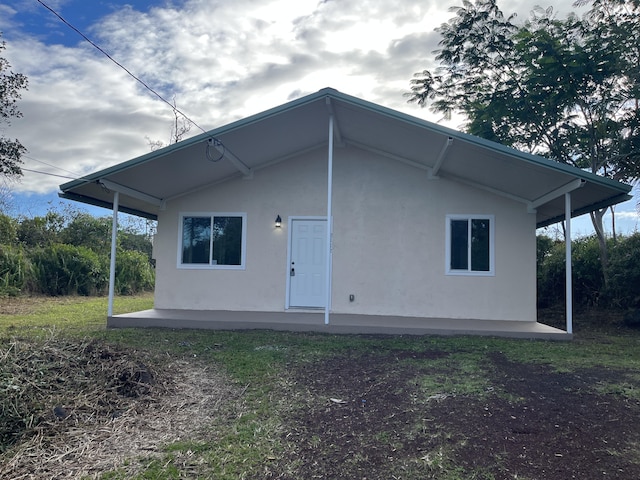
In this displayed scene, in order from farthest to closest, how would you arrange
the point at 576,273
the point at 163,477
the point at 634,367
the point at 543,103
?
the point at 576,273, the point at 543,103, the point at 634,367, the point at 163,477

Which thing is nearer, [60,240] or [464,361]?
[464,361]

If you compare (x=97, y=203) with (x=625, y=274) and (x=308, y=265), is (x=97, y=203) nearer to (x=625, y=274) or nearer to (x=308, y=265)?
(x=308, y=265)

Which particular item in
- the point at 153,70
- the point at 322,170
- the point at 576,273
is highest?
the point at 153,70

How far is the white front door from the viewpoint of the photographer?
9.60 m

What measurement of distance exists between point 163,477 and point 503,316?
7.69 metres

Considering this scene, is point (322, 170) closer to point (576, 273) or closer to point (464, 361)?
point (464, 361)

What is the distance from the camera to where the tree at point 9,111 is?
12016 mm

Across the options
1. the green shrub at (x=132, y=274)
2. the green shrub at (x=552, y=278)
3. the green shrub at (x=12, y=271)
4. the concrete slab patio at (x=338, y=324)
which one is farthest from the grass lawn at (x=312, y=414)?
the green shrub at (x=132, y=274)

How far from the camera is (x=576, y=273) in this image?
11.3 meters

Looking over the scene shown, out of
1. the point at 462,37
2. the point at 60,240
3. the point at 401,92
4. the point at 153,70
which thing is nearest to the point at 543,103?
Answer: the point at 462,37

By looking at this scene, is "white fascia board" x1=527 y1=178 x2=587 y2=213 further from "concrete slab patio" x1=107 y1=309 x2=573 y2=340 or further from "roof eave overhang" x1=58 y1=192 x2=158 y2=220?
"roof eave overhang" x1=58 y1=192 x2=158 y2=220

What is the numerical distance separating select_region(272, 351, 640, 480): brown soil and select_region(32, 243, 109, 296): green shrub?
457 inches

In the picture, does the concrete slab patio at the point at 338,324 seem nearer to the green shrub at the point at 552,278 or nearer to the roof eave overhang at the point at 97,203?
the roof eave overhang at the point at 97,203

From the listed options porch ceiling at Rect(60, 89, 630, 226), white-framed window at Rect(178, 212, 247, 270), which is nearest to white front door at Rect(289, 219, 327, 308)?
white-framed window at Rect(178, 212, 247, 270)
